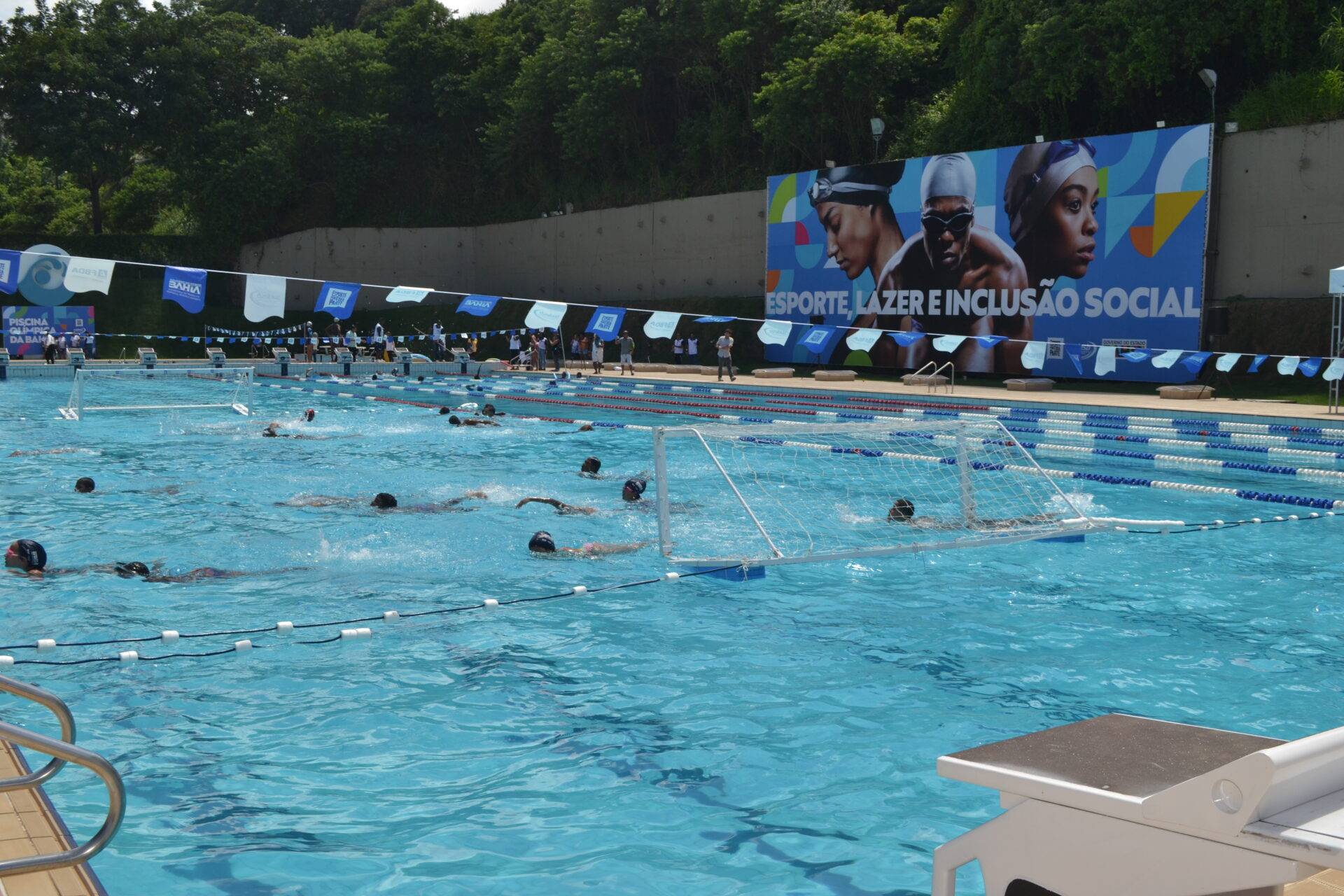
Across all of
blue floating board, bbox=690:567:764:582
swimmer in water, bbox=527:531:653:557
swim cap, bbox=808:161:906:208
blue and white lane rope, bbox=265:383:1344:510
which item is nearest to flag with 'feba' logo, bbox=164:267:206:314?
swimmer in water, bbox=527:531:653:557

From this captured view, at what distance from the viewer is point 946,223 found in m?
25.5

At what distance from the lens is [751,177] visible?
35.6 meters

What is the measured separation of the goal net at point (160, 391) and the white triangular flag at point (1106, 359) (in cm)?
1479

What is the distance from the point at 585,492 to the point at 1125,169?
14.9 meters

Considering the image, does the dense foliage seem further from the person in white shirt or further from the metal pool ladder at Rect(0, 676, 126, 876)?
the metal pool ladder at Rect(0, 676, 126, 876)

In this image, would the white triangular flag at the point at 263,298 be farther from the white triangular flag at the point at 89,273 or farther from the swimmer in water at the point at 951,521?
the swimmer in water at the point at 951,521

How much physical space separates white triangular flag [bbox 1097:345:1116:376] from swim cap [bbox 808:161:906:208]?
700cm

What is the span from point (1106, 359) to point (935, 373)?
365cm

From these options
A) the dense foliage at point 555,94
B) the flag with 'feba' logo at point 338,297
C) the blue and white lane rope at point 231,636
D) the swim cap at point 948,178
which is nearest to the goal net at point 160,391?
the flag with 'feba' logo at point 338,297

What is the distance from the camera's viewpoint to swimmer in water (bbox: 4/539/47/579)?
8.30 metres

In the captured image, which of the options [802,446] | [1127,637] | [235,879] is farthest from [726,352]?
[235,879]

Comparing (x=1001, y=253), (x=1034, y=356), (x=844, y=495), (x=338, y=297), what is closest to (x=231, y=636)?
(x=844, y=495)

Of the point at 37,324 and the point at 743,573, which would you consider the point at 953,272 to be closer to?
the point at 743,573

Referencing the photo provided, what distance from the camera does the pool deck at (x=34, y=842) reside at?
3.19 metres
